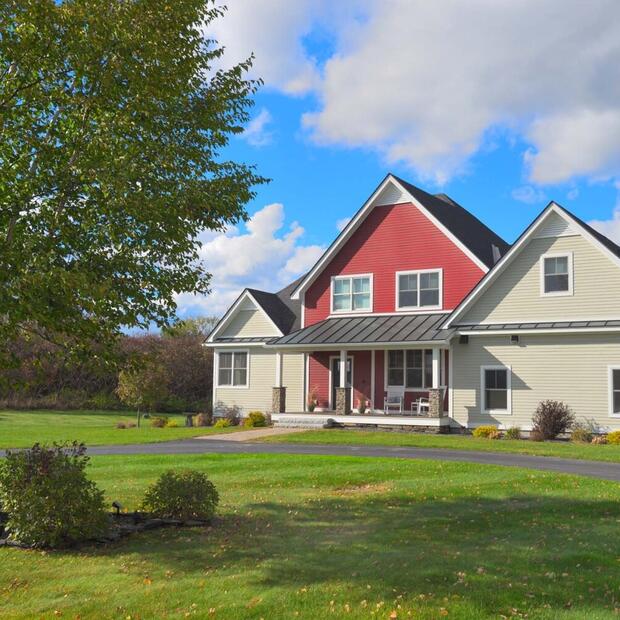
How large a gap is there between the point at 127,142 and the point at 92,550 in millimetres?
5295

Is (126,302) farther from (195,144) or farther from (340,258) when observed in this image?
(340,258)

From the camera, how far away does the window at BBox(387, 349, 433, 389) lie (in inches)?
1113

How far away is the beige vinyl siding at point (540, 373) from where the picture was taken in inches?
927

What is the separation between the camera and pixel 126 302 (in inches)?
369

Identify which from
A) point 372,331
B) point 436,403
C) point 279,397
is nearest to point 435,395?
point 436,403

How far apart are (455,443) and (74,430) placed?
15.5m

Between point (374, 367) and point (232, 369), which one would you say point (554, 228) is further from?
point (232, 369)

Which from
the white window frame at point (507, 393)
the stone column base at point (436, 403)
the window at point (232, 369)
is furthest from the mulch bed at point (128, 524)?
the window at point (232, 369)

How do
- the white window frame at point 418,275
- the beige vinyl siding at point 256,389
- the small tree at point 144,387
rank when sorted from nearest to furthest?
the white window frame at point 418,275 → the small tree at point 144,387 → the beige vinyl siding at point 256,389

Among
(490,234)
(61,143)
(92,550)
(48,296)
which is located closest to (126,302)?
(48,296)

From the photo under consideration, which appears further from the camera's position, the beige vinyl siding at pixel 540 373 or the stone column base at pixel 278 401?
the stone column base at pixel 278 401

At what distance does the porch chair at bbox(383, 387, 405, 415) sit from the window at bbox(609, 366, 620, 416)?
792 cm

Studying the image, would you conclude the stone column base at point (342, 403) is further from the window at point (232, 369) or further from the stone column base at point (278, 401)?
the window at point (232, 369)

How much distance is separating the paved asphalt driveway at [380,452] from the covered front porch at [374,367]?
20.0 ft
